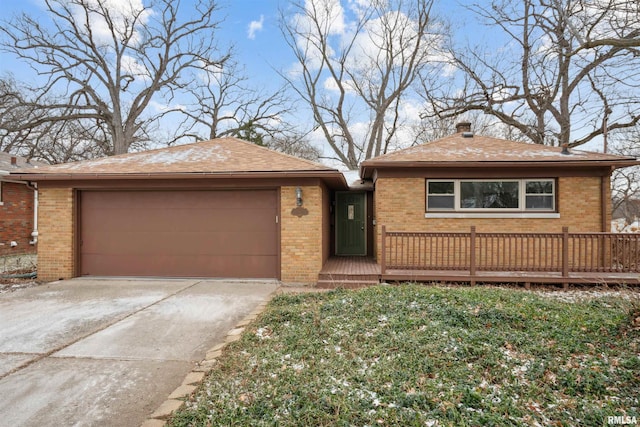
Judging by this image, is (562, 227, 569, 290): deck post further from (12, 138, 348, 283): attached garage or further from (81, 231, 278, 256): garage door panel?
(81, 231, 278, 256): garage door panel

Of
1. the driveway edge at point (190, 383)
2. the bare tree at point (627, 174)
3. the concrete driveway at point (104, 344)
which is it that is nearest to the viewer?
the driveway edge at point (190, 383)

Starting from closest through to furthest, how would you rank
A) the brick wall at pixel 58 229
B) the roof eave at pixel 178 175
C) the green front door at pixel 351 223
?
the roof eave at pixel 178 175 → the brick wall at pixel 58 229 → the green front door at pixel 351 223

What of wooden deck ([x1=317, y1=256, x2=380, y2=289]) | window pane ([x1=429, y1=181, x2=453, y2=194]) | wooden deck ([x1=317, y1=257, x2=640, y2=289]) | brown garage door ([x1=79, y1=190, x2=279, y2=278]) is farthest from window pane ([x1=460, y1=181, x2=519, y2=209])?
brown garage door ([x1=79, y1=190, x2=279, y2=278])

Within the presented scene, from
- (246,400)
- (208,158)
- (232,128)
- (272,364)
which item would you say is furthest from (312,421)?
(232,128)

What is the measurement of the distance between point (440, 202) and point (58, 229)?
9518mm

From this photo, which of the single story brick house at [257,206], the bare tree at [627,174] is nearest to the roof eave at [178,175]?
the single story brick house at [257,206]

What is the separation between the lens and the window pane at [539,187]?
8562mm

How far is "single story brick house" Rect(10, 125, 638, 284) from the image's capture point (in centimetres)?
791

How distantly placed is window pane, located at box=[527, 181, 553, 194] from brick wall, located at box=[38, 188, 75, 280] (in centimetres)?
1134

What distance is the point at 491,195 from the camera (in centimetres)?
866

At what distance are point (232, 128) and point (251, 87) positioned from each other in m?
3.17

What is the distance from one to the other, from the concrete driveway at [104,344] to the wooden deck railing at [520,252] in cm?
343

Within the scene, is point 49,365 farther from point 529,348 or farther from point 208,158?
point 208,158

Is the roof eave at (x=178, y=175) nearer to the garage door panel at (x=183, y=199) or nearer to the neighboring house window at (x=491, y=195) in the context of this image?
the garage door panel at (x=183, y=199)
